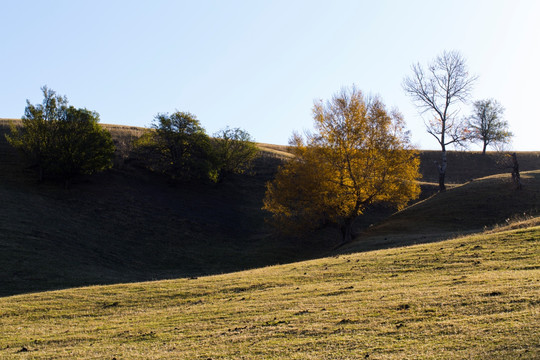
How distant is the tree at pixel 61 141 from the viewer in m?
55.8

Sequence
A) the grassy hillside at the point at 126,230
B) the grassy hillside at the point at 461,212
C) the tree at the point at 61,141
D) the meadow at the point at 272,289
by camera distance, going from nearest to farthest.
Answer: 1. the meadow at the point at 272,289
2. the grassy hillside at the point at 126,230
3. the grassy hillside at the point at 461,212
4. the tree at the point at 61,141

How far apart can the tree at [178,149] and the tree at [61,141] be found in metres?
6.75

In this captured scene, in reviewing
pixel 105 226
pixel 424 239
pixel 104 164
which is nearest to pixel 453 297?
pixel 424 239

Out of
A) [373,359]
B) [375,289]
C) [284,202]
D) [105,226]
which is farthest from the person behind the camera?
[105,226]

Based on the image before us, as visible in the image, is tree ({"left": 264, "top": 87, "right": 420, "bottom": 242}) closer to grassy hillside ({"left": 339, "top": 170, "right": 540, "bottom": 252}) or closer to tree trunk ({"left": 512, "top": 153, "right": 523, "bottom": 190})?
grassy hillside ({"left": 339, "top": 170, "right": 540, "bottom": 252})

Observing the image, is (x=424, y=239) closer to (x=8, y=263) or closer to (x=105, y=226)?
(x=8, y=263)

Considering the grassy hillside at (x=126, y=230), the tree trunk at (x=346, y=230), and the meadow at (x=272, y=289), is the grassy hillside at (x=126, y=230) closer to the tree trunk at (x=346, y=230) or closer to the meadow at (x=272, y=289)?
the meadow at (x=272, y=289)

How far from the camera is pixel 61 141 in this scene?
184 feet

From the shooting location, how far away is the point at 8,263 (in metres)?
30.3

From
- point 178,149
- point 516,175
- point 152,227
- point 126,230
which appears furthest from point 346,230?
point 178,149

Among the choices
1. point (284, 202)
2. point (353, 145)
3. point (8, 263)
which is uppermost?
point (353, 145)

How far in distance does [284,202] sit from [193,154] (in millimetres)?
24682

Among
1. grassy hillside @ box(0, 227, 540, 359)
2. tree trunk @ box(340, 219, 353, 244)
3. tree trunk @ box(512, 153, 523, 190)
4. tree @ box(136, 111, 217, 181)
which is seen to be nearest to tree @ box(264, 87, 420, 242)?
tree trunk @ box(340, 219, 353, 244)

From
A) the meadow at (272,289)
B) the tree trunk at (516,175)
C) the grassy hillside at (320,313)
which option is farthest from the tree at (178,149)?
the grassy hillside at (320,313)
